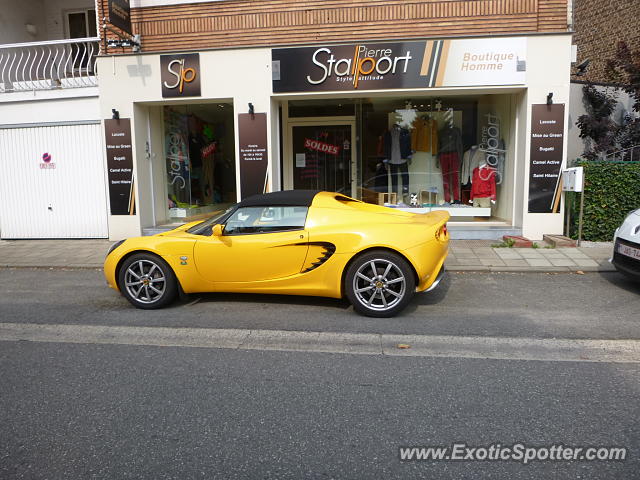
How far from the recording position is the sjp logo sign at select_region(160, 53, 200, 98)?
1020 centimetres

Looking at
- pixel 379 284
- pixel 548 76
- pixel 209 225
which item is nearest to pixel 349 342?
pixel 379 284

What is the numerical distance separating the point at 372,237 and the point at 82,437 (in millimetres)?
3260

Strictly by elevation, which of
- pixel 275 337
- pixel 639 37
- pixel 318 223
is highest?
pixel 639 37

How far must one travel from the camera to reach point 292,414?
126 inches

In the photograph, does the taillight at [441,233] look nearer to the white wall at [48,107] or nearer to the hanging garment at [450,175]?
the hanging garment at [450,175]

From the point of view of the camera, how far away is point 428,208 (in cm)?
1143

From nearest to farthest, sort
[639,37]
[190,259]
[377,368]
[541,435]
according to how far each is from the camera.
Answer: [541,435] → [377,368] → [190,259] → [639,37]

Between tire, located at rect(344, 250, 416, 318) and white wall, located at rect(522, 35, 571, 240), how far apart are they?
573 cm

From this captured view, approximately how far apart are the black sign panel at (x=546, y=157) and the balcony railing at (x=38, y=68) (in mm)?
9312

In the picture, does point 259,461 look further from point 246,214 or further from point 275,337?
point 246,214

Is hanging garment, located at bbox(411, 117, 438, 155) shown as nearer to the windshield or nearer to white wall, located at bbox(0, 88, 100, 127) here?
the windshield

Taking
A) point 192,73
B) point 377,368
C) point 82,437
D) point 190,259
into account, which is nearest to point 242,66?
point 192,73

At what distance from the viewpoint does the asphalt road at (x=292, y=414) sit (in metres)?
2.64

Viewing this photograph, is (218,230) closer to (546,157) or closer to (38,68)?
(546,157)
